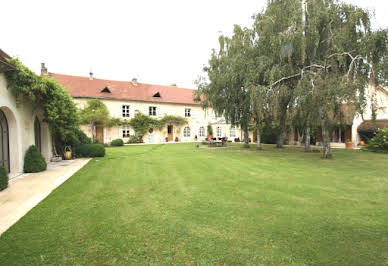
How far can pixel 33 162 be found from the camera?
7375 mm

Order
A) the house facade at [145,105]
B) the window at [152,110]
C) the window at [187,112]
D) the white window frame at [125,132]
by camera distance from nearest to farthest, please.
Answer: the house facade at [145,105] → the white window frame at [125,132] → the window at [152,110] → the window at [187,112]

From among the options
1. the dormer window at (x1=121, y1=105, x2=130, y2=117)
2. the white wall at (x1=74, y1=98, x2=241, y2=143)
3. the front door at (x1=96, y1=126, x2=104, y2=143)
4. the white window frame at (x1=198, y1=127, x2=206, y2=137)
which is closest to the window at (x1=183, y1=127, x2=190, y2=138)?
the white wall at (x1=74, y1=98, x2=241, y2=143)

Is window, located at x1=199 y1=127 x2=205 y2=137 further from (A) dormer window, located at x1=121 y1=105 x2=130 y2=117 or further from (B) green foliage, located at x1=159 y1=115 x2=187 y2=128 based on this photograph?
(A) dormer window, located at x1=121 y1=105 x2=130 y2=117

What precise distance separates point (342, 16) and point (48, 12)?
12.4m

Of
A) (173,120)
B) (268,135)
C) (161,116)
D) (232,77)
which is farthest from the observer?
(173,120)

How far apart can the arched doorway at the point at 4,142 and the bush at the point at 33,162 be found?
510 mm

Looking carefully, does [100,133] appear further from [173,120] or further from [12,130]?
[12,130]

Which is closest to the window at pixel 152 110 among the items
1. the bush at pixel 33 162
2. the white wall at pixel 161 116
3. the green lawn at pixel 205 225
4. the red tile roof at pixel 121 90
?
the white wall at pixel 161 116

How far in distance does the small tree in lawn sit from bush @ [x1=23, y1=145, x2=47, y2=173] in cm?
1322

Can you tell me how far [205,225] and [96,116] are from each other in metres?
20.0

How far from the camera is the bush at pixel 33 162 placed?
23.9 ft

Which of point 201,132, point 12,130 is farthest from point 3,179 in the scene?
point 201,132

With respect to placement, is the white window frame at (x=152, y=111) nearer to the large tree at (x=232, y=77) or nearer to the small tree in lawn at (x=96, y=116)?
the small tree in lawn at (x=96, y=116)

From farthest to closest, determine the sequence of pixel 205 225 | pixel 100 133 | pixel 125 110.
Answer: pixel 125 110 → pixel 100 133 → pixel 205 225
